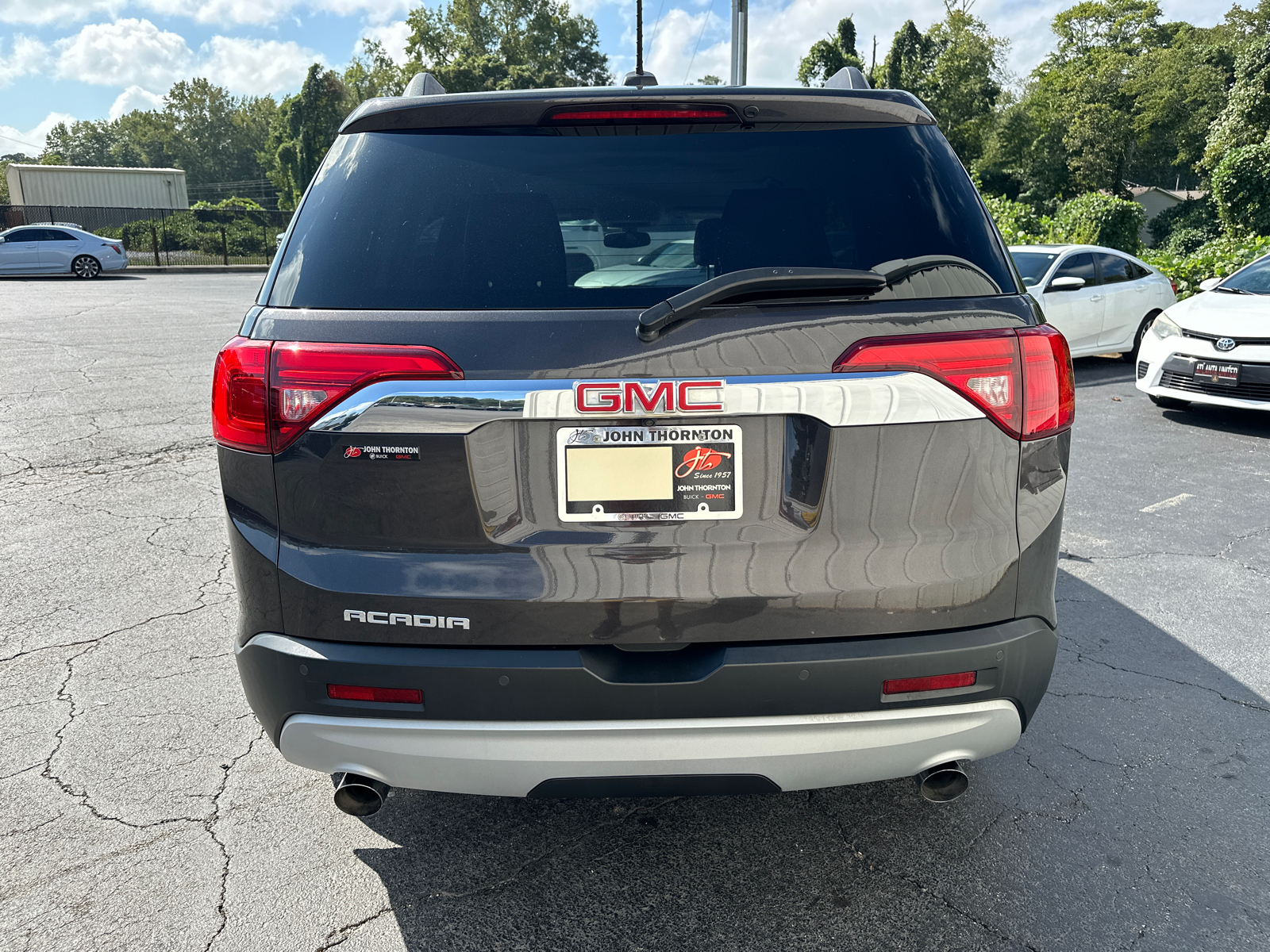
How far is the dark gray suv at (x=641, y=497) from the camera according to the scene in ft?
6.43

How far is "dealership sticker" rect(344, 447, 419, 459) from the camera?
199cm

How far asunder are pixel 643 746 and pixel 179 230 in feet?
126

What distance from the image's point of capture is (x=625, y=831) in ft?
8.89

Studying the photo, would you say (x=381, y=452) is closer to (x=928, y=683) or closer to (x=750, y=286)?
(x=750, y=286)

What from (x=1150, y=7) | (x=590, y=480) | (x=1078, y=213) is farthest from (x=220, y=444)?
(x=1150, y=7)

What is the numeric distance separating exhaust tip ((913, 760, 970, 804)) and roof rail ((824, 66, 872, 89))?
1.73 metres

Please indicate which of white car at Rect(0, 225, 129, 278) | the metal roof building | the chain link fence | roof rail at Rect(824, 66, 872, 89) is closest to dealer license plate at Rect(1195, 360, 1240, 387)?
roof rail at Rect(824, 66, 872, 89)

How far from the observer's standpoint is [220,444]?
7.14 feet

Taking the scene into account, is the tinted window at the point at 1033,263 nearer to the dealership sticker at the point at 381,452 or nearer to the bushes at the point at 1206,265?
the bushes at the point at 1206,265

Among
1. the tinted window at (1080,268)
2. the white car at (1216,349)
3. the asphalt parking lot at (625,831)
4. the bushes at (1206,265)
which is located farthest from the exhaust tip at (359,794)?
the bushes at (1206,265)

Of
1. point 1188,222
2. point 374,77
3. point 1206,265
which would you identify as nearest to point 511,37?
point 374,77

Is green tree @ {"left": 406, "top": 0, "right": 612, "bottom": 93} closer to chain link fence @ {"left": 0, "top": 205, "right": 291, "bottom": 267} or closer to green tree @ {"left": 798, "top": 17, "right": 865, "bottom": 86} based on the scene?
green tree @ {"left": 798, "top": 17, "right": 865, "bottom": 86}

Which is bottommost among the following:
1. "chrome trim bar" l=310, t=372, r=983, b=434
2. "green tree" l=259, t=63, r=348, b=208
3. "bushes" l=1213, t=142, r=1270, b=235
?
"chrome trim bar" l=310, t=372, r=983, b=434

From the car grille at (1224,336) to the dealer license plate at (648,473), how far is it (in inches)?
303
